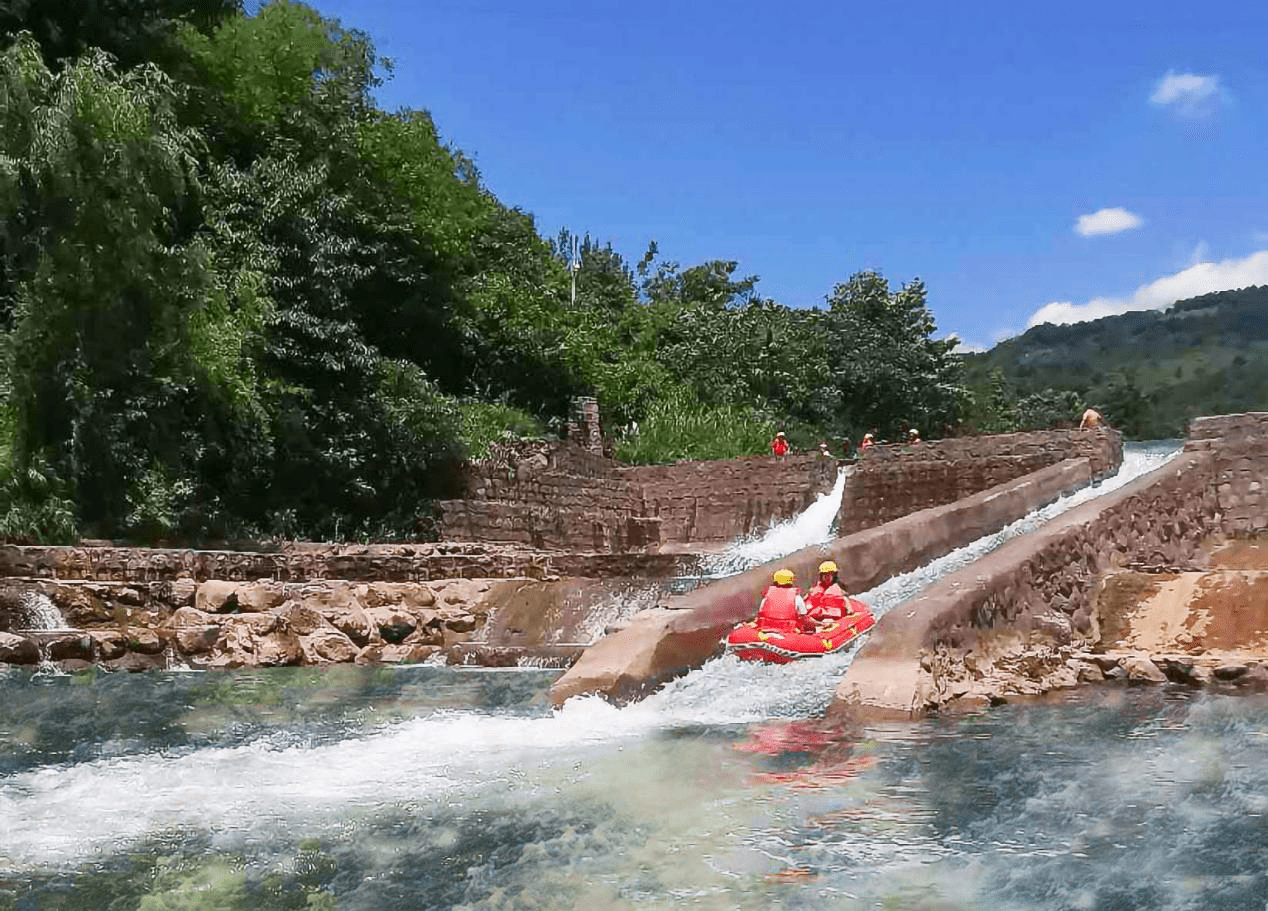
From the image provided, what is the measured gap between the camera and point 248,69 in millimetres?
22297

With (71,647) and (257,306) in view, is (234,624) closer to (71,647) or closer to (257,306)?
(71,647)

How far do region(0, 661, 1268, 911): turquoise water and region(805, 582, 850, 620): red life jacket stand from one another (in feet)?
5.13

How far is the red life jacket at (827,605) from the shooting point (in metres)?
9.68

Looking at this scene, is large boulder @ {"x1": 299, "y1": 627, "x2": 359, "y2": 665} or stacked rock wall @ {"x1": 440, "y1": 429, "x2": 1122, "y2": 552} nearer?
large boulder @ {"x1": 299, "y1": 627, "x2": 359, "y2": 665}

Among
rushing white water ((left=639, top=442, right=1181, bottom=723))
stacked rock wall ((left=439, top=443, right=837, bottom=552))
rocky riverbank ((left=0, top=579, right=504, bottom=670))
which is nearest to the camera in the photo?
rushing white water ((left=639, top=442, right=1181, bottom=723))

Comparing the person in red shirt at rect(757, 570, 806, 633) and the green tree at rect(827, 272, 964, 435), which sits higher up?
the green tree at rect(827, 272, 964, 435)

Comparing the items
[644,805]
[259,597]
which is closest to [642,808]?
[644,805]

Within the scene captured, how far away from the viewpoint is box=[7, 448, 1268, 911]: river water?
4.65 meters

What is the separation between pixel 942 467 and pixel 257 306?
44.5ft

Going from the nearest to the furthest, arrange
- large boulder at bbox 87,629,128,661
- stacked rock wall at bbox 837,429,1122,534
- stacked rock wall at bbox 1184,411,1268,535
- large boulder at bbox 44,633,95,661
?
large boulder at bbox 44,633,95,661 < large boulder at bbox 87,629,128,661 < stacked rock wall at bbox 1184,411,1268,535 < stacked rock wall at bbox 837,429,1122,534

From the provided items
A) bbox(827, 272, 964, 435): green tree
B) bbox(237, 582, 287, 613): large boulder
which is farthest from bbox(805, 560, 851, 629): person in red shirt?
bbox(827, 272, 964, 435): green tree

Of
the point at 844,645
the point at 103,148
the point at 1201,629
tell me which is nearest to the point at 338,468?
the point at 103,148

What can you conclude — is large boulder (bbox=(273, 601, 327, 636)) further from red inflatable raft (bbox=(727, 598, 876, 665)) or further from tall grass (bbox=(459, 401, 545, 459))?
tall grass (bbox=(459, 401, 545, 459))

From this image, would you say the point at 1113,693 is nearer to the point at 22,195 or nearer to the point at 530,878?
the point at 530,878
